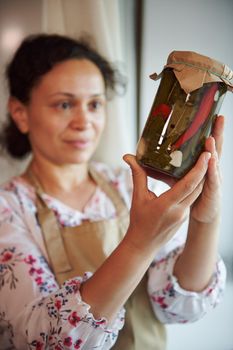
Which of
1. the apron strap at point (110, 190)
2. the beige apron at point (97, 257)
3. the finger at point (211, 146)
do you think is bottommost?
the beige apron at point (97, 257)

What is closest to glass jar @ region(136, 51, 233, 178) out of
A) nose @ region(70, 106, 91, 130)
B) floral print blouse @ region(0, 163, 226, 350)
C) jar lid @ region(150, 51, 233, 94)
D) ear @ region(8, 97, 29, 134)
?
jar lid @ region(150, 51, 233, 94)

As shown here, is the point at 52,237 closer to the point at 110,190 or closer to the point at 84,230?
the point at 84,230

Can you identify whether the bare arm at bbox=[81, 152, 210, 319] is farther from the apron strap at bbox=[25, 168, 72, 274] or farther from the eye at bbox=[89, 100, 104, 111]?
the eye at bbox=[89, 100, 104, 111]

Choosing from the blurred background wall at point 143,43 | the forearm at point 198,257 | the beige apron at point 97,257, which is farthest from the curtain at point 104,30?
the forearm at point 198,257

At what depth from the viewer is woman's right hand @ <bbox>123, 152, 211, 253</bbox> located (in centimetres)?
52

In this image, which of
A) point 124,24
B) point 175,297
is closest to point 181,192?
point 175,297

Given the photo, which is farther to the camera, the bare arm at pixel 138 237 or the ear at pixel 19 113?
the ear at pixel 19 113

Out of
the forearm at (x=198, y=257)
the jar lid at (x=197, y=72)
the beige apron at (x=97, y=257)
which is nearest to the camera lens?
the jar lid at (x=197, y=72)

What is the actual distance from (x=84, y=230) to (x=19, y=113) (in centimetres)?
34

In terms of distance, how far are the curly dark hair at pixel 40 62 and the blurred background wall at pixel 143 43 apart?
0.17 ft

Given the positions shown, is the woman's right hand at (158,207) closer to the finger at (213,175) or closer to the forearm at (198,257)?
the finger at (213,175)

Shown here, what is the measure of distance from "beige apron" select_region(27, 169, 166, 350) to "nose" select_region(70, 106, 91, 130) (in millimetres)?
185

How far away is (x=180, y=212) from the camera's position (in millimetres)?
544

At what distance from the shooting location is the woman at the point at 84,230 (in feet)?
1.86
